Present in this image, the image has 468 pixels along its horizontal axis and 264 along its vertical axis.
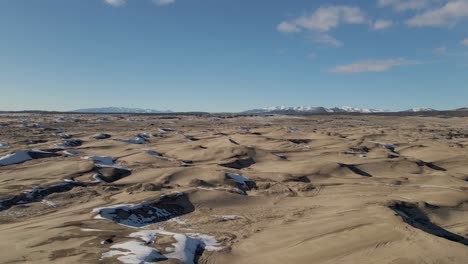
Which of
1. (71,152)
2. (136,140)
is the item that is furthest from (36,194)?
(136,140)

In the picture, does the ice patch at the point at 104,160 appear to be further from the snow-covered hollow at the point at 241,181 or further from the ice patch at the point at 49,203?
the snow-covered hollow at the point at 241,181

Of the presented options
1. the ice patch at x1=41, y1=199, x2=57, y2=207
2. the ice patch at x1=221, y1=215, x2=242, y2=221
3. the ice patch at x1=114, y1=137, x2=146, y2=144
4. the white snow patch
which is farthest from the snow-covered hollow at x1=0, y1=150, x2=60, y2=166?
the ice patch at x1=221, y1=215, x2=242, y2=221

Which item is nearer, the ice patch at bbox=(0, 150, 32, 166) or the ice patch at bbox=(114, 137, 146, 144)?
the ice patch at bbox=(0, 150, 32, 166)

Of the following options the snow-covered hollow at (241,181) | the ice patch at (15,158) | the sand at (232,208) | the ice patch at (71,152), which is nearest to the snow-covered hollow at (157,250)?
the sand at (232,208)

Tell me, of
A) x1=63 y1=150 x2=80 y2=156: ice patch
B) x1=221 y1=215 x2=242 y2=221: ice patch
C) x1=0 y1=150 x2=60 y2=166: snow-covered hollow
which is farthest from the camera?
x1=63 y1=150 x2=80 y2=156: ice patch

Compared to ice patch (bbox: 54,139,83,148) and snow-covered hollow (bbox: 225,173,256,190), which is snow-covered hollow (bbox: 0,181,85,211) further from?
ice patch (bbox: 54,139,83,148)

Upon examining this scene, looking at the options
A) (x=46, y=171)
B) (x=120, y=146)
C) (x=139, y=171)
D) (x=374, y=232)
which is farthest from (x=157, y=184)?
(x=120, y=146)
